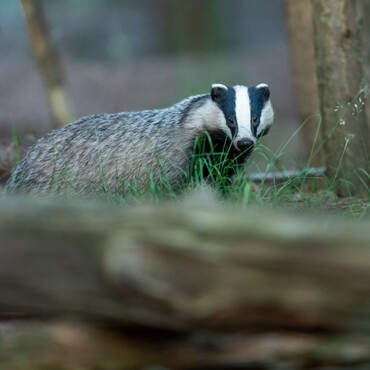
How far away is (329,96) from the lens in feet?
17.9

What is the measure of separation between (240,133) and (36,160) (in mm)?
1133

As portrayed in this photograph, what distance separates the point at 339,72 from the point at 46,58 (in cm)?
392

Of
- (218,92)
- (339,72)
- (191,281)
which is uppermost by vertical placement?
(191,281)

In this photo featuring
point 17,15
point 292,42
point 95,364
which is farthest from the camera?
point 17,15

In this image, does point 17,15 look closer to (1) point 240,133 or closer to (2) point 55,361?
(1) point 240,133

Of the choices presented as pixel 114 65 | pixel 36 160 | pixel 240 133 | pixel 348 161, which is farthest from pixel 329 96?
pixel 114 65

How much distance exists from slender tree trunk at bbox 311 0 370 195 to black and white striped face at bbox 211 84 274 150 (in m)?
0.38

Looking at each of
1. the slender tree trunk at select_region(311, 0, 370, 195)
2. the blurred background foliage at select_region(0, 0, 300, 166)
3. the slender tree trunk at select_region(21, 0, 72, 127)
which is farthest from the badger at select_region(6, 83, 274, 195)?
the blurred background foliage at select_region(0, 0, 300, 166)

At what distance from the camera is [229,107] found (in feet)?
16.4

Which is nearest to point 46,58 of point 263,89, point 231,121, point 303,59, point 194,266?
point 303,59

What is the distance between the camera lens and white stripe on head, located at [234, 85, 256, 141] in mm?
4828

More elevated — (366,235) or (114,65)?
(366,235)

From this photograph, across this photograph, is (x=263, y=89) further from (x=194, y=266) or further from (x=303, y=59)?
(x=194, y=266)

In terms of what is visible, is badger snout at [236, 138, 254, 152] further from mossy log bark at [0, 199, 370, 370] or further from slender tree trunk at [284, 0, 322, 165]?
mossy log bark at [0, 199, 370, 370]
